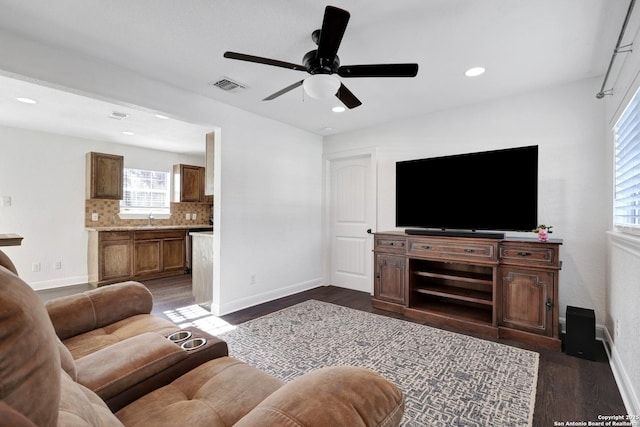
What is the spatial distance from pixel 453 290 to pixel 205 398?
2.97m

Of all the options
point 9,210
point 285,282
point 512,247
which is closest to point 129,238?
point 9,210

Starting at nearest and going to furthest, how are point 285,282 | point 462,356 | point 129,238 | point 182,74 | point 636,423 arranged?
point 636,423 < point 462,356 < point 182,74 < point 285,282 < point 129,238

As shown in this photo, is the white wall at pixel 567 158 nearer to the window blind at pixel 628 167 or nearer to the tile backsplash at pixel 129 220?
the window blind at pixel 628 167

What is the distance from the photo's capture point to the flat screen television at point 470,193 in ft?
9.29

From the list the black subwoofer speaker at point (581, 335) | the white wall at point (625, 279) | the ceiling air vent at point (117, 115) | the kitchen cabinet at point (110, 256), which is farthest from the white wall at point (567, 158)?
the kitchen cabinet at point (110, 256)

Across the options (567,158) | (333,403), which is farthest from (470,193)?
(333,403)

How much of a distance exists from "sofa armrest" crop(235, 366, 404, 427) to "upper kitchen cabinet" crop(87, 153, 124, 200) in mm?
5600

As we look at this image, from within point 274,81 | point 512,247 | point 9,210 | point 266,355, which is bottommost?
point 266,355

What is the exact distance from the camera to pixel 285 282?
4.24 metres

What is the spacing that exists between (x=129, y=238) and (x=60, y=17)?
384 centimetres

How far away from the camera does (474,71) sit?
2656mm

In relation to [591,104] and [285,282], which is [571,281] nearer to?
[591,104]

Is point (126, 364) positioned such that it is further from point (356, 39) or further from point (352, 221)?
point (352, 221)

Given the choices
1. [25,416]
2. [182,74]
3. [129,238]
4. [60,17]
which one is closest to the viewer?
[25,416]
